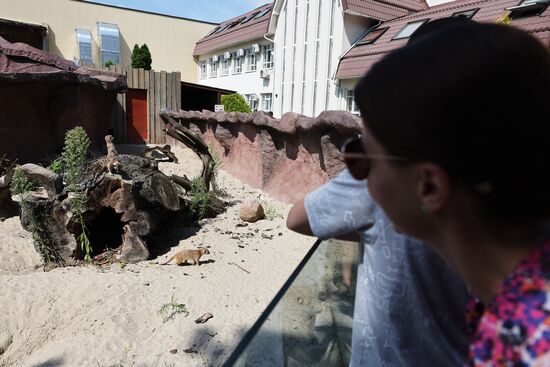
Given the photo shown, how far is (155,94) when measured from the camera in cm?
1333

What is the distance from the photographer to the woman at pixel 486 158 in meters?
0.50

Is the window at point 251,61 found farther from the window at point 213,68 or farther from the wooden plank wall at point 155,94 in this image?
the wooden plank wall at point 155,94

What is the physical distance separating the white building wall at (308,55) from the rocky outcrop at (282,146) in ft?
16.9

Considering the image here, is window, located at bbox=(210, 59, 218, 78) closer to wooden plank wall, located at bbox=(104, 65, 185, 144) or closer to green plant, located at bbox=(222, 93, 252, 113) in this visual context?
green plant, located at bbox=(222, 93, 252, 113)

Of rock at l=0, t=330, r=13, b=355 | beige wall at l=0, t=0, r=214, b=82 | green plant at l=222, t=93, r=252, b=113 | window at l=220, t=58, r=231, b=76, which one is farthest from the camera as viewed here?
window at l=220, t=58, r=231, b=76

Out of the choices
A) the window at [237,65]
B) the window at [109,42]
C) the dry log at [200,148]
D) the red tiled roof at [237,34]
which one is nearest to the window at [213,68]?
the red tiled roof at [237,34]

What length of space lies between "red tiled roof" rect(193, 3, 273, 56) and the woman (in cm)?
1705

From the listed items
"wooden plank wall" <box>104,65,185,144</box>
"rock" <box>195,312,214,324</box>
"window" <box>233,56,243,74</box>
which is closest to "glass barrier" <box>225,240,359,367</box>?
"rock" <box>195,312,214,324</box>

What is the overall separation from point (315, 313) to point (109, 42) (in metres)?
22.3

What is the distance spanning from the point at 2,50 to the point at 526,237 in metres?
8.73

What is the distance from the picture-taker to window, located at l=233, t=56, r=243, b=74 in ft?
64.3

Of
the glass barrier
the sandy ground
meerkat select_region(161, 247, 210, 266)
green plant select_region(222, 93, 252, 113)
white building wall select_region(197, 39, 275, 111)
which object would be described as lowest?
the sandy ground

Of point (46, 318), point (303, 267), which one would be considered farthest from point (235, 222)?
point (303, 267)

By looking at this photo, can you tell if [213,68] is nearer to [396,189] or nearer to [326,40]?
[326,40]
